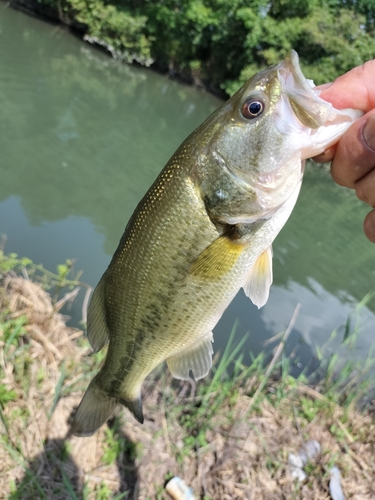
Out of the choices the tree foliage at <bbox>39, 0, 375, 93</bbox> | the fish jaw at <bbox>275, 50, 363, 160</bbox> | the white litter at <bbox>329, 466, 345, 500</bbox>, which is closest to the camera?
the fish jaw at <bbox>275, 50, 363, 160</bbox>

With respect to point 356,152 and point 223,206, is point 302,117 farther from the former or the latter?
point 223,206

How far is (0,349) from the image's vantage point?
3.09 meters

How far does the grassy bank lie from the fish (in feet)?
4.84

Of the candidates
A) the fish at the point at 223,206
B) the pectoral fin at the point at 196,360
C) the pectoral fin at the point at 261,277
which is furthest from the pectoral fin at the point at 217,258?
the pectoral fin at the point at 196,360

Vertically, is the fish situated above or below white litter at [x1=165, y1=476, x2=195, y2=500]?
above

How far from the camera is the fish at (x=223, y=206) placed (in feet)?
5.18

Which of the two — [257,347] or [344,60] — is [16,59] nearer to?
[257,347]

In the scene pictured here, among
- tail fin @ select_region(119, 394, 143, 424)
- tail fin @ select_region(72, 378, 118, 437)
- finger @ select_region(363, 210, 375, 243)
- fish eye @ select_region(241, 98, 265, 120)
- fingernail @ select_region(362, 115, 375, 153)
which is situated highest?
fingernail @ select_region(362, 115, 375, 153)

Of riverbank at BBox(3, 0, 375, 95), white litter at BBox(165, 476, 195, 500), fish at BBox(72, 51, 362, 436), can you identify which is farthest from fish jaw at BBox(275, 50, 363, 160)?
riverbank at BBox(3, 0, 375, 95)

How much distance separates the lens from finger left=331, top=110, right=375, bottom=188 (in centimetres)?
158

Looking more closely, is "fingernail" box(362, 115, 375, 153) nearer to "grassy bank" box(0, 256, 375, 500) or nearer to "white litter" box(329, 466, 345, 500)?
"grassy bank" box(0, 256, 375, 500)

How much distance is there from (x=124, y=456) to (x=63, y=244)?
370 cm

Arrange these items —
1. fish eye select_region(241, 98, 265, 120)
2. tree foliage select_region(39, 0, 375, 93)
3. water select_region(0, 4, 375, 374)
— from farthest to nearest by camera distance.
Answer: tree foliage select_region(39, 0, 375, 93)
water select_region(0, 4, 375, 374)
fish eye select_region(241, 98, 265, 120)

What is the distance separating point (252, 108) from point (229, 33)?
3116 centimetres
